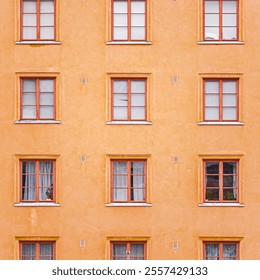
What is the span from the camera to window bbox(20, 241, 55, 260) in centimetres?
3472

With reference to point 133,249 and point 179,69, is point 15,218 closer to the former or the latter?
point 133,249

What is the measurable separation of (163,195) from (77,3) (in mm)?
8389

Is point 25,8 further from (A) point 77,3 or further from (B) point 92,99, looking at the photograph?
(B) point 92,99

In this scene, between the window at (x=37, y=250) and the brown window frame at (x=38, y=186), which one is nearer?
the window at (x=37, y=250)

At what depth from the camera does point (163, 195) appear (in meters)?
34.6

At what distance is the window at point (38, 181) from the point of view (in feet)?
114

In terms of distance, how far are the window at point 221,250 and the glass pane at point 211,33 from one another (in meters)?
8.21

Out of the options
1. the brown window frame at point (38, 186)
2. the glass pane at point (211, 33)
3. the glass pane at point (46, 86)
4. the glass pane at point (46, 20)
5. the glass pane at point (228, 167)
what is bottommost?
the brown window frame at point (38, 186)

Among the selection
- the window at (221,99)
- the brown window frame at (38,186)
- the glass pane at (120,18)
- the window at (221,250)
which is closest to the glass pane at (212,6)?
the window at (221,99)

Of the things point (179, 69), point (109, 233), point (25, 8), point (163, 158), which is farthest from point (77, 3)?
point (109, 233)

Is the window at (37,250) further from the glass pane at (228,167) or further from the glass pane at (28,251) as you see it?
the glass pane at (228,167)

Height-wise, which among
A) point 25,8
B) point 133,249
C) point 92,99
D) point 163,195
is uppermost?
point 25,8

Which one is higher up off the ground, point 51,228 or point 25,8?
point 25,8

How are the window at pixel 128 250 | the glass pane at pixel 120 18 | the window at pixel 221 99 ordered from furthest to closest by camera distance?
the glass pane at pixel 120 18
the window at pixel 221 99
the window at pixel 128 250
